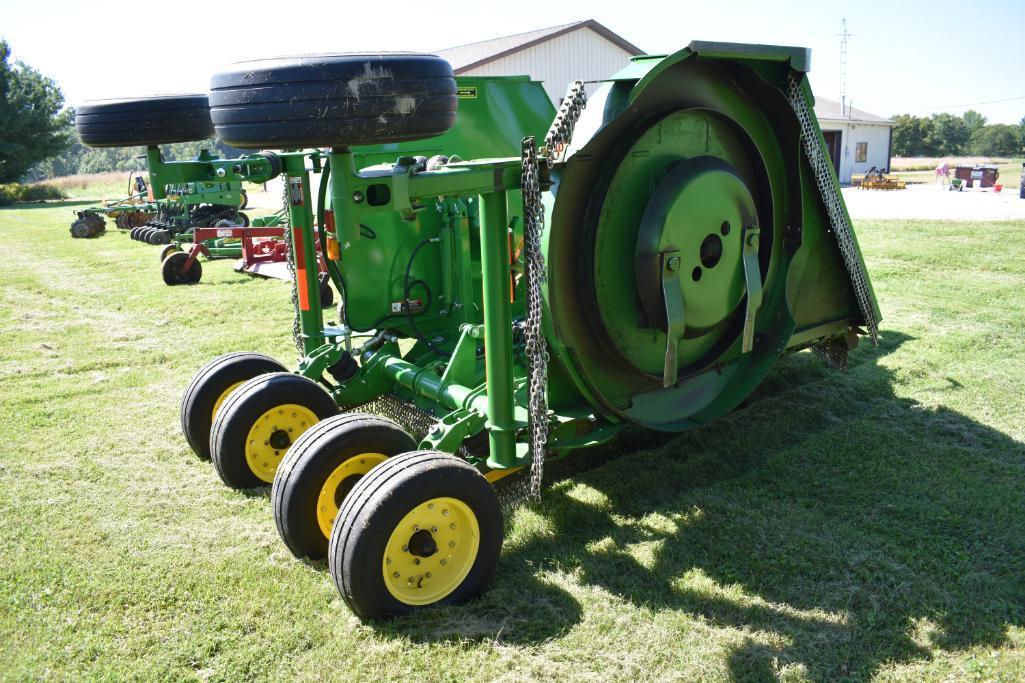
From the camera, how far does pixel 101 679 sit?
9.84ft

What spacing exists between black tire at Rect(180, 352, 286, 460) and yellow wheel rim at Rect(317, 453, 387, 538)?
1474 mm

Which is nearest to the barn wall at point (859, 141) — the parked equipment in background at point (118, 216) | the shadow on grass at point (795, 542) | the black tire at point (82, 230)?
the parked equipment in background at point (118, 216)

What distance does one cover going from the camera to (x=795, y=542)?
3.81m

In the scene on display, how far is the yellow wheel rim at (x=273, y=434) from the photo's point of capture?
4.38 metres

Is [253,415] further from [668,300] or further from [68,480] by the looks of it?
[668,300]

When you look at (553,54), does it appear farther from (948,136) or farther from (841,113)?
(948,136)

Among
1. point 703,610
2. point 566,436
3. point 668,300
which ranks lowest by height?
point 703,610

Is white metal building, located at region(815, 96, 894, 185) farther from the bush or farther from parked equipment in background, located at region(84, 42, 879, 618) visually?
the bush

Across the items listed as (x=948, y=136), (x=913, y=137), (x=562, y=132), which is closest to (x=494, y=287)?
(x=562, y=132)

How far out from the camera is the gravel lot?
17.1m

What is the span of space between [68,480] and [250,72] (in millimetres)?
3050

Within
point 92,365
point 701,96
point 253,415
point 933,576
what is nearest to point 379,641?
point 253,415

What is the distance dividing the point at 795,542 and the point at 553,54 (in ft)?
84.8

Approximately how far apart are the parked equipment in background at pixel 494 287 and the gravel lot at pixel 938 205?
535 inches
